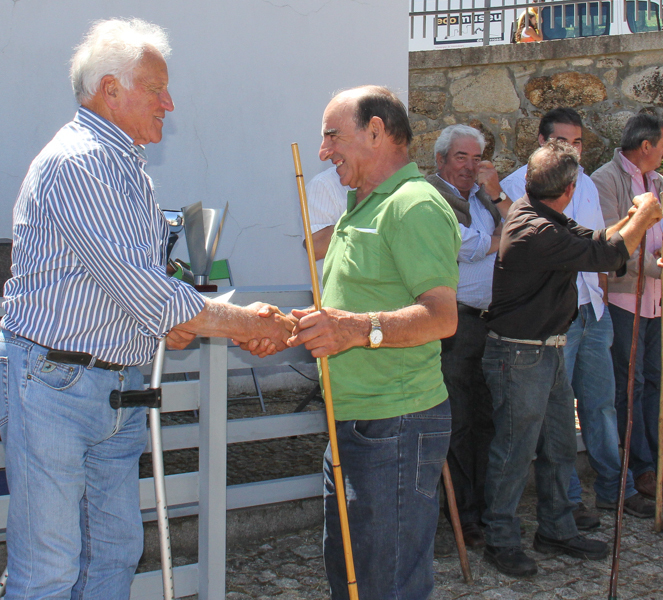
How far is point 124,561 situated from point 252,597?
2.91 ft

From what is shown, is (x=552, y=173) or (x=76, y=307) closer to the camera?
(x=76, y=307)

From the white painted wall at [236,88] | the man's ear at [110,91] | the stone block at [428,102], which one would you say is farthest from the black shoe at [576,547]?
the stone block at [428,102]

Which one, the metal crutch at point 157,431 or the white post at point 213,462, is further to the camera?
the white post at point 213,462

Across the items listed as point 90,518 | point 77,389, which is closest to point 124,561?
point 90,518

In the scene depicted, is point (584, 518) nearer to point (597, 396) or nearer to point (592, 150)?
point (597, 396)

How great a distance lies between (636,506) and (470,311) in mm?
1430

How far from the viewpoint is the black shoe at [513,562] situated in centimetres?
306

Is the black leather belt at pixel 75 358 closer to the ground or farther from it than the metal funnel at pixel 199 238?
closer to the ground

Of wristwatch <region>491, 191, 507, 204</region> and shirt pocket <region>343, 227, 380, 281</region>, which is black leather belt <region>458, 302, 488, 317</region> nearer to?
wristwatch <region>491, 191, 507, 204</region>

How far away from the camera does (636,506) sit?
376 centimetres

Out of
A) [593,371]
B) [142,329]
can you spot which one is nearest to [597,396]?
[593,371]

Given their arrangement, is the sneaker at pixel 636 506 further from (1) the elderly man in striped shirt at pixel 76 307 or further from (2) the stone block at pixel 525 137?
(2) the stone block at pixel 525 137

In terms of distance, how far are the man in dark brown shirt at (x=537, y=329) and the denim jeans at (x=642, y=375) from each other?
0.94 meters

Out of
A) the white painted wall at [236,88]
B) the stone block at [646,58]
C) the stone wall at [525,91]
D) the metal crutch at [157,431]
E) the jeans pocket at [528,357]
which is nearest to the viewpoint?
the metal crutch at [157,431]
